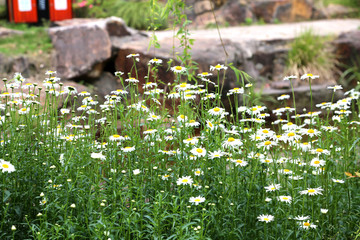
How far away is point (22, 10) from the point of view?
30.3 feet

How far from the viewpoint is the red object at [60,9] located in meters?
9.34

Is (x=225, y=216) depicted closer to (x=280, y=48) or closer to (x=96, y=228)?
(x=96, y=228)

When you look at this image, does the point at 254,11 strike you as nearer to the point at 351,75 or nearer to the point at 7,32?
the point at 351,75

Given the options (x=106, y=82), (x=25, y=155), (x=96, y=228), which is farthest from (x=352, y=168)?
(x=106, y=82)

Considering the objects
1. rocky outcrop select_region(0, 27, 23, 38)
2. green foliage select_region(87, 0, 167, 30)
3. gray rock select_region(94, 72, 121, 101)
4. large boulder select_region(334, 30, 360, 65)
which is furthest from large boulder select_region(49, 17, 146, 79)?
large boulder select_region(334, 30, 360, 65)

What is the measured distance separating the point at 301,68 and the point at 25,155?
627 centimetres

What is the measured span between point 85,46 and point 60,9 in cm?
270

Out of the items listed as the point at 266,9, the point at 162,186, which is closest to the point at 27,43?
the point at 266,9

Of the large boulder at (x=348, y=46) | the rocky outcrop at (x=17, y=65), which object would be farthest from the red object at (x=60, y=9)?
the large boulder at (x=348, y=46)

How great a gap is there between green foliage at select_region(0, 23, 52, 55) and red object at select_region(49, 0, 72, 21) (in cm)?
97

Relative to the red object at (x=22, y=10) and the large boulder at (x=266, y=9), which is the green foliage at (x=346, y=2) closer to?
the large boulder at (x=266, y=9)

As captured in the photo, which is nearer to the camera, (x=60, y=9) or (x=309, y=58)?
(x=309, y=58)

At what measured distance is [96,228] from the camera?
1.89m

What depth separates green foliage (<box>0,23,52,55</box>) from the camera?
7.42 meters
